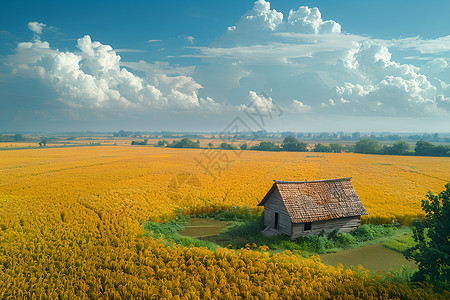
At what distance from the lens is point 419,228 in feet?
35.2

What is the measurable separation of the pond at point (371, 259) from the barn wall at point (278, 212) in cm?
253

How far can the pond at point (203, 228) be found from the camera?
1762 cm

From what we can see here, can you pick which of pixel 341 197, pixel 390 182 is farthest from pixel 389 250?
pixel 390 182

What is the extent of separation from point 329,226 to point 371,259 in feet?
9.45

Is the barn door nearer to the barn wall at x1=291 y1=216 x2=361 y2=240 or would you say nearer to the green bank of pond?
the barn wall at x1=291 y1=216 x2=361 y2=240

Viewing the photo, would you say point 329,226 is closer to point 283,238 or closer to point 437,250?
point 283,238

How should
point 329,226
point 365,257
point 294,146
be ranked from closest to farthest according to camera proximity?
point 365,257 < point 329,226 < point 294,146

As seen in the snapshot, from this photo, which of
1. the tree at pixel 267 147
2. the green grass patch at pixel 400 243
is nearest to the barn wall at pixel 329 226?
the green grass patch at pixel 400 243

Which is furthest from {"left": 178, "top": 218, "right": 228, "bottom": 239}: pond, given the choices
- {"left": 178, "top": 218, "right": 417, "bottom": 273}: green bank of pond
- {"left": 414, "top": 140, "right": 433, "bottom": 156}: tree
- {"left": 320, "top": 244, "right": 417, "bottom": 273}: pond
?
{"left": 414, "top": 140, "right": 433, "bottom": 156}: tree

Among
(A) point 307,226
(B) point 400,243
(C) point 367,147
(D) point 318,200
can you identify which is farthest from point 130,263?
(C) point 367,147

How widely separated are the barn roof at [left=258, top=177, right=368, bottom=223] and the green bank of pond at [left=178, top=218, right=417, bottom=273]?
7.10 ft

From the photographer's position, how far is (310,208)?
16.0 metres

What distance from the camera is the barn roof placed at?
1562 cm

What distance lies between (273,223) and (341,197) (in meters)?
5.17
